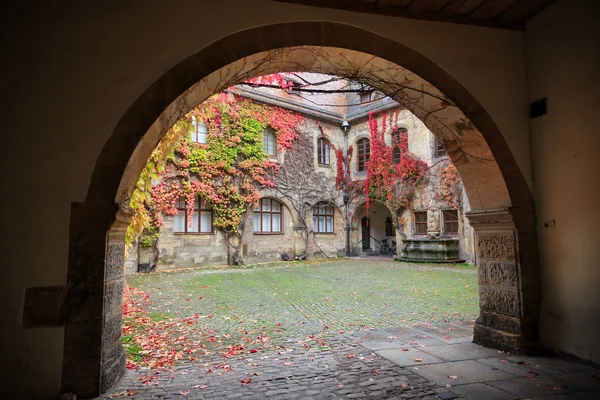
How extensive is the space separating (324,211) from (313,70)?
13.1 meters

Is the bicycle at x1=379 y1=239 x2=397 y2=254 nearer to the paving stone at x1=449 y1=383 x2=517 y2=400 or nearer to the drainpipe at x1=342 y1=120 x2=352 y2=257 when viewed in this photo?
the drainpipe at x1=342 y1=120 x2=352 y2=257

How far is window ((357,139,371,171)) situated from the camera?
55.0 feet

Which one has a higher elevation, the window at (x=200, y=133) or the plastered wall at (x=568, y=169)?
the window at (x=200, y=133)

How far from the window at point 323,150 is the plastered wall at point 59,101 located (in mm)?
13761

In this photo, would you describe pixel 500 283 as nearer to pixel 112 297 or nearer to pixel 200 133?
pixel 112 297

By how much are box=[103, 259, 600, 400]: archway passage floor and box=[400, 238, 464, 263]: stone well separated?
564cm

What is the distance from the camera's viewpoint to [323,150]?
16891 millimetres

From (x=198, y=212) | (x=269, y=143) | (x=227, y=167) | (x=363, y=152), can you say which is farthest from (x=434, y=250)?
(x=198, y=212)

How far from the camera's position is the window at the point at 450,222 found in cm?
1373

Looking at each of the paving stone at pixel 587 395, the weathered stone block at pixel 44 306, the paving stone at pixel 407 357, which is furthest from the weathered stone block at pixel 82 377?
the paving stone at pixel 587 395

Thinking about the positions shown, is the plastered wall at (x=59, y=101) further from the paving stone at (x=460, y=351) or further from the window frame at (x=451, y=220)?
the window frame at (x=451, y=220)

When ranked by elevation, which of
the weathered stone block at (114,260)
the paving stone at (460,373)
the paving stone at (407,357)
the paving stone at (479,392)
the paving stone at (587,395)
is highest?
the weathered stone block at (114,260)

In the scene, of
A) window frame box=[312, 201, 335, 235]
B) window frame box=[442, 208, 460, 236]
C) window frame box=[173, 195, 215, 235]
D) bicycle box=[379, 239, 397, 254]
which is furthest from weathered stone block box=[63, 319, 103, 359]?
bicycle box=[379, 239, 397, 254]

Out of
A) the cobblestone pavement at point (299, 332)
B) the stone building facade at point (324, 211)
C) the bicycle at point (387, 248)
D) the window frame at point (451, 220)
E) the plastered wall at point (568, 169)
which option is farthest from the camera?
the bicycle at point (387, 248)
